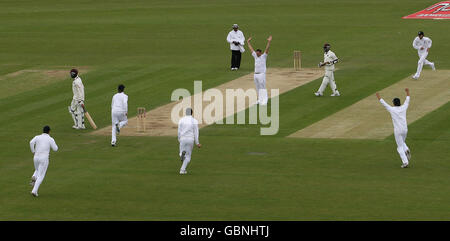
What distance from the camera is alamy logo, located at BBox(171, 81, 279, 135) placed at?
121 ft

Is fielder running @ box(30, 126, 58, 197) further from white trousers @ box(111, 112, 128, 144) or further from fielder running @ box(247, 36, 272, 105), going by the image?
fielder running @ box(247, 36, 272, 105)

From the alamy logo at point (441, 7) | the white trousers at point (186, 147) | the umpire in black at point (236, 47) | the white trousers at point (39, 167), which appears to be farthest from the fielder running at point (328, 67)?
the alamy logo at point (441, 7)

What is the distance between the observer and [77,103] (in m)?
35.7

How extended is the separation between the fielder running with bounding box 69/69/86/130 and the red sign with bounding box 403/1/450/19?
35.9 m

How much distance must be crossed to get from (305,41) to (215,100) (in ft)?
55.9

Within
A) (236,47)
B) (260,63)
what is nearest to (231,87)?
(260,63)

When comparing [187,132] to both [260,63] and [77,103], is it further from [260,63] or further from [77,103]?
[260,63]

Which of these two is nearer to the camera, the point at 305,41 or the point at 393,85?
the point at 393,85

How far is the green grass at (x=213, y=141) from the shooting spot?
2502 centimetres

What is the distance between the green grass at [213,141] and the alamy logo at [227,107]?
1.70 feet

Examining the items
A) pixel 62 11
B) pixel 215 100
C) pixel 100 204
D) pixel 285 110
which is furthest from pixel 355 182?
pixel 62 11

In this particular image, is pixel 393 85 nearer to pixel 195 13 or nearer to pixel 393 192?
pixel 393 192

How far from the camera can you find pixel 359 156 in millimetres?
30609

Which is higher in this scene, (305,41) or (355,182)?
(305,41)
